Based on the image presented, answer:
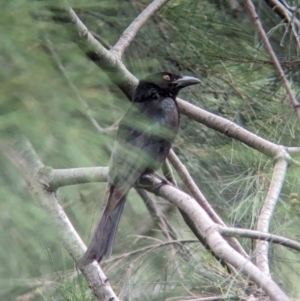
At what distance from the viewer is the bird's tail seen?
2.12m

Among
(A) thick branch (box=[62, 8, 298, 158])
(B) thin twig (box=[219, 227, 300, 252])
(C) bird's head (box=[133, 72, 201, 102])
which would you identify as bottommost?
(C) bird's head (box=[133, 72, 201, 102])

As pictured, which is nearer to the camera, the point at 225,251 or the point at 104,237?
the point at 225,251

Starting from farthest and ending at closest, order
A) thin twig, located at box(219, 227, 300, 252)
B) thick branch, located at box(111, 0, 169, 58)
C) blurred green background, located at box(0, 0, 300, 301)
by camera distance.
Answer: thick branch, located at box(111, 0, 169, 58)
thin twig, located at box(219, 227, 300, 252)
blurred green background, located at box(0, 0, 300, 301)

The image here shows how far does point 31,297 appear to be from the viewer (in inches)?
115

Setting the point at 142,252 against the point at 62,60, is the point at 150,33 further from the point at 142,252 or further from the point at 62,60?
the point at 62,60

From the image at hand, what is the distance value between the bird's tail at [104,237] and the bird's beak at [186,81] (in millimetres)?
566

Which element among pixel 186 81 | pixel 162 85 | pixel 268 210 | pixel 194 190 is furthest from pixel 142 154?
pixel 162 85

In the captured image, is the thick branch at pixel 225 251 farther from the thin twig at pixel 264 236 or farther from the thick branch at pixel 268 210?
the thick branch at pixel 268 210

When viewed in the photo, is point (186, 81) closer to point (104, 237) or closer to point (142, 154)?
point (104, 237)

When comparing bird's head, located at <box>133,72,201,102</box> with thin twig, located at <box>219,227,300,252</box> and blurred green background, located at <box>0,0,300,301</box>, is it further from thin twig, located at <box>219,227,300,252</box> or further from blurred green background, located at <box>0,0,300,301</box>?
thin twig, located at <box>219,227,300,252</box>

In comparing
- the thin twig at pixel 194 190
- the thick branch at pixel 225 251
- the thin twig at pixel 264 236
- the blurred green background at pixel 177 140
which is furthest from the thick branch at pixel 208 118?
the thin twig at pixel 264 236

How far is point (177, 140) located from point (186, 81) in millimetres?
338

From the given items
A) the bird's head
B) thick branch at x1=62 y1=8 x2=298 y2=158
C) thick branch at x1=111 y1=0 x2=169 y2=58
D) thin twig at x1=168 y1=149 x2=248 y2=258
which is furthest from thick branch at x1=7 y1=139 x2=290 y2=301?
thick branch at x1=111 y1=0 x2=169 y2=58

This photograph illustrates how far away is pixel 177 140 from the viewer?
303cm
